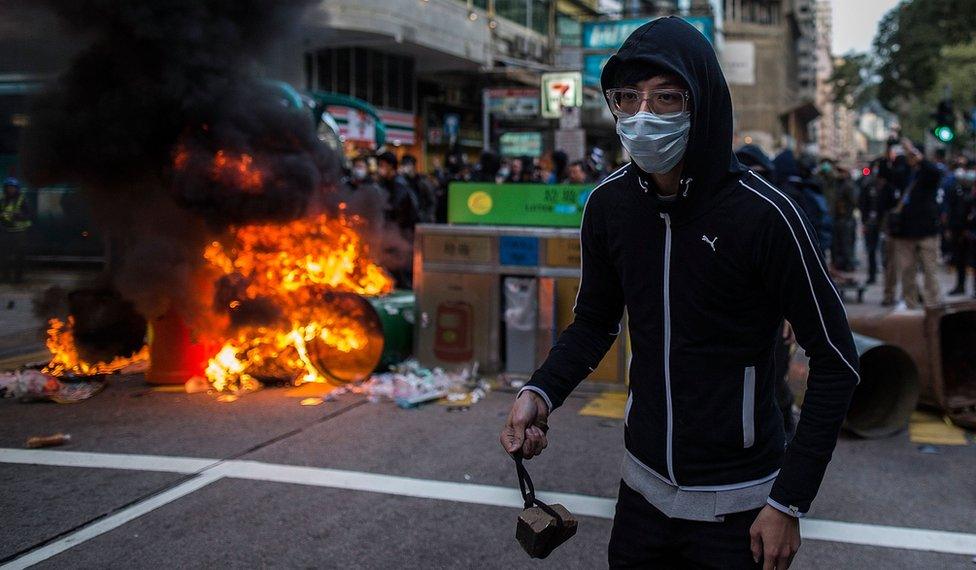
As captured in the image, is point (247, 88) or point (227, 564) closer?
point (227, 564)

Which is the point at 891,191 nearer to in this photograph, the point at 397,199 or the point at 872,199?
the point at 872,199

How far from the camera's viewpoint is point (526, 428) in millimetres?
2201

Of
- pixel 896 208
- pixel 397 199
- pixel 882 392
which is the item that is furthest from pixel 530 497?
pixel 896 208

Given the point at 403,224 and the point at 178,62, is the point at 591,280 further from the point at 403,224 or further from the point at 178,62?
the point at 403,224

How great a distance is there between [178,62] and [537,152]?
1108 inches

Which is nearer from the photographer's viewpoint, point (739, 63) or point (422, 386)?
point (422, 386)

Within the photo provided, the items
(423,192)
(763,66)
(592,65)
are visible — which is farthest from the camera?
(763,66)

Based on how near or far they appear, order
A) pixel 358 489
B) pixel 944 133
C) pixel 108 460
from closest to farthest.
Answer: pixel 358 489 → pixel 108 460 → pixel 944 133

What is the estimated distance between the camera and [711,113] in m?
2.05

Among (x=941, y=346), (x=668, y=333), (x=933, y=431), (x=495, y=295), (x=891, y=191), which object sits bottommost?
(x=933, y=431)

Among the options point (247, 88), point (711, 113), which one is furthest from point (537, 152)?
point (711, 113)

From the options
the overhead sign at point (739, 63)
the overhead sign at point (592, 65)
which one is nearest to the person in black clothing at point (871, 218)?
the overhead sign at point (592, 65)

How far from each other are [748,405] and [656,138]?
68cm

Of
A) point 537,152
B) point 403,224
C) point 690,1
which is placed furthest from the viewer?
point 690,1
